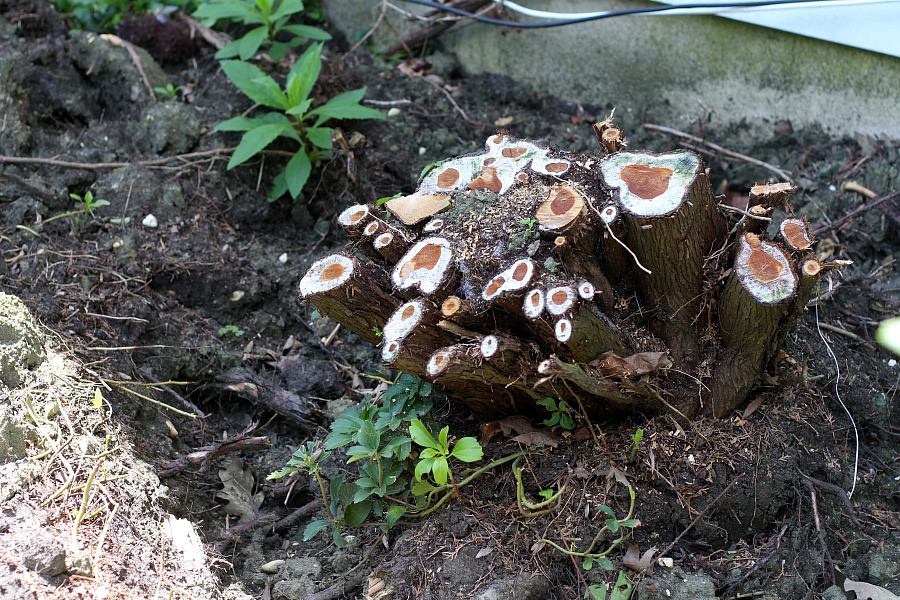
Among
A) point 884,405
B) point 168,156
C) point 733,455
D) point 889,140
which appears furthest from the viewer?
point 168,156

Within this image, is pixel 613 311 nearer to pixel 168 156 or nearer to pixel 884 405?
pixel 884 405

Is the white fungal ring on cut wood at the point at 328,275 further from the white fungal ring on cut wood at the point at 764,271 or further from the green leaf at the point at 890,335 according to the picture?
the green leaf at the point at 890,335

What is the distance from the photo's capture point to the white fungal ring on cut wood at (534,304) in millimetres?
2029

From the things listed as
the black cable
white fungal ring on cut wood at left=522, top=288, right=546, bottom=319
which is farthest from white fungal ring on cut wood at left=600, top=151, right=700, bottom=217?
the black cable

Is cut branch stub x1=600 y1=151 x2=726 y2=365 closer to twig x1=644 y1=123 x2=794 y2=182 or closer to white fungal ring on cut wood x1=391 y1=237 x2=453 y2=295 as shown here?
white fungal ring on cut wood x1=391 y1=237 x2=453 y2=295

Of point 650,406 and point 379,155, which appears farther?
point 379,155

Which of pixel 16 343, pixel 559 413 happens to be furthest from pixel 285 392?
pixel 559 413

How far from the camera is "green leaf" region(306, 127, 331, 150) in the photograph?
137 inches

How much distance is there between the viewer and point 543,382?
2.17 meters

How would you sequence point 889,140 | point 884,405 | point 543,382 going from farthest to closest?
point 889,140 → point 884,405 → point 543,382

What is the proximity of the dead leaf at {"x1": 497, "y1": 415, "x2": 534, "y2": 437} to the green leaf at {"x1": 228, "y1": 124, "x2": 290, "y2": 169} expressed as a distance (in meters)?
1.73

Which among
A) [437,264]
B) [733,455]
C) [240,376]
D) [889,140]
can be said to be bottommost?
[240,376]

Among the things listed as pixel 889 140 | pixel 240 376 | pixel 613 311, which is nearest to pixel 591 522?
pixel 613 311

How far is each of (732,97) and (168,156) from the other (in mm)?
2807
